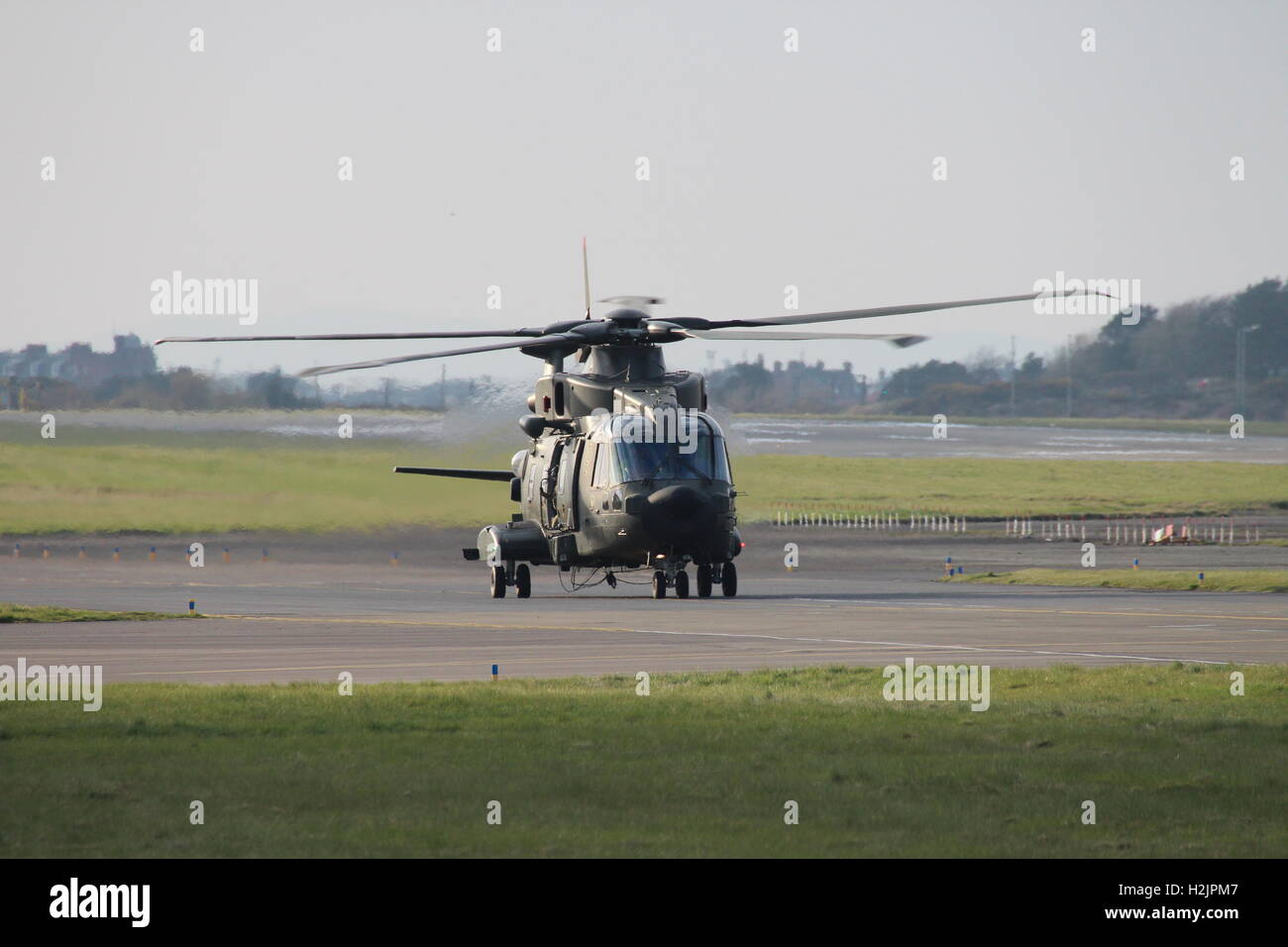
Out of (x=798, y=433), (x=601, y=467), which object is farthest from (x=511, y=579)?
(x=798, y=433)

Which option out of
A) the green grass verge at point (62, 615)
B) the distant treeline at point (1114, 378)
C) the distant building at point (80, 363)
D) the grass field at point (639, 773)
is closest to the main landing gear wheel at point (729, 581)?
the green grass verge at point (62, 615)

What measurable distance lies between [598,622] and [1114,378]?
144544 millimetres

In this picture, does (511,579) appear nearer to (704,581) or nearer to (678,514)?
(704,581)

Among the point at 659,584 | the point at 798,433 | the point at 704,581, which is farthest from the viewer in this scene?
the point at 798,433

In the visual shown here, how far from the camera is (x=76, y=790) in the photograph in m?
12.1

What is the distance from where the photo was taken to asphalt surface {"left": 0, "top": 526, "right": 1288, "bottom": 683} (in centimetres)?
2253

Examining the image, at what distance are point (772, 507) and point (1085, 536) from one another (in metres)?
Answer: 19.6

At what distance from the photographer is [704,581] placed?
121 ft

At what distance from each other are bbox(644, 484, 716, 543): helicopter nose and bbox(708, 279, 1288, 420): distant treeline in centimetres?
9876

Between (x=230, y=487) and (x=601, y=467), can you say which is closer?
(x=601, y=467)

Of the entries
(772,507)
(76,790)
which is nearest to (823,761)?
(76,790)

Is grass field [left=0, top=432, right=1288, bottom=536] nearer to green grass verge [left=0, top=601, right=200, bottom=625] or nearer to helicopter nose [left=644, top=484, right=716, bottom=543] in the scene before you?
helicopter nose [left=644, top=484, right=716, bottom=543]

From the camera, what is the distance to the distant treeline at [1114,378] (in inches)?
6029
